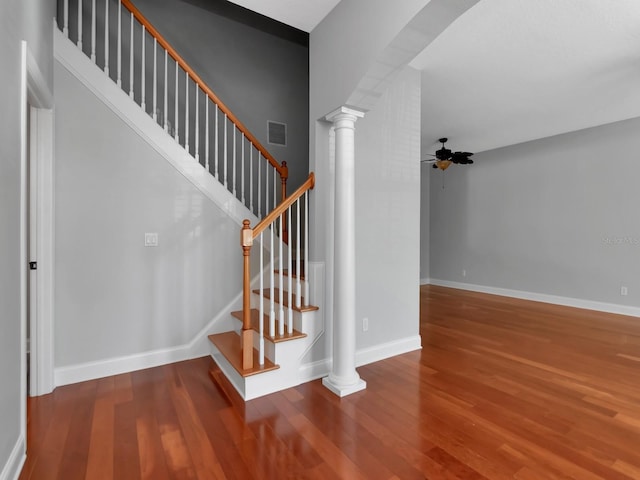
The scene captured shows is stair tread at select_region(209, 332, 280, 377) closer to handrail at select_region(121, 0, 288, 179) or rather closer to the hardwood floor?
the hardwood floor

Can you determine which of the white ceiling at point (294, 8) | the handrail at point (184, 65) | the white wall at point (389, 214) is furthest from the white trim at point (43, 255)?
the white wall at point (389, 214)

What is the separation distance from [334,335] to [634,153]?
5428mm

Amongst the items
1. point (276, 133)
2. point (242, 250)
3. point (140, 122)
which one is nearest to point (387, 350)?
point (242, 250)

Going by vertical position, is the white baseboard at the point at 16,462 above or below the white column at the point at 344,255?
below

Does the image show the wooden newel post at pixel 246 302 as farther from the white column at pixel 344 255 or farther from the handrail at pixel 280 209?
the white column at pixel 344 255

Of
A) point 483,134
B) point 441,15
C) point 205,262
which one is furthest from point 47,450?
point 483,134

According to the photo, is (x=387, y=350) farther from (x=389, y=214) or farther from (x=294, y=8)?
(x=294, y=8)

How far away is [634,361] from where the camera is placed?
3107 mm

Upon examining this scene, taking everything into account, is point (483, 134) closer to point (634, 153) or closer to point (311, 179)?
point (634, 153)

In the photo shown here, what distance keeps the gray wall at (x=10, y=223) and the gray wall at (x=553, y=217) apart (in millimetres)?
6812

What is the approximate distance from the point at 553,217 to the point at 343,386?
17.1ft

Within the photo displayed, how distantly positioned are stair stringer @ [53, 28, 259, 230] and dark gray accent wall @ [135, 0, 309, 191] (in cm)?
168

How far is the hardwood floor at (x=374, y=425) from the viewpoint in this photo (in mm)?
1663

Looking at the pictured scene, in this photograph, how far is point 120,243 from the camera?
2.77 metres
